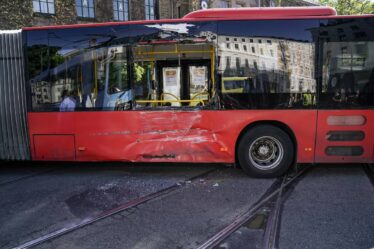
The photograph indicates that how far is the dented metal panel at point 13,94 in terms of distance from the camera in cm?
685

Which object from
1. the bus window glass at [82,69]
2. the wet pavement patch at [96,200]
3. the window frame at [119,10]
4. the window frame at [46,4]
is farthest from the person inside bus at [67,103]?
the window frame at [119,10]

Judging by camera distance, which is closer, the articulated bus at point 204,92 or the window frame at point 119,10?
the articulated bus at point 204,92

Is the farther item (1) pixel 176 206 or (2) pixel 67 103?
(2) pixel 67 103

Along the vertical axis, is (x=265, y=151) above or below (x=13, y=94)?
below

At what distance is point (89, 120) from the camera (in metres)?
6.68

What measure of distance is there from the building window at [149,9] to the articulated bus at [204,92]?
15324 mm

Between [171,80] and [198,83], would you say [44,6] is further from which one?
[198,83]

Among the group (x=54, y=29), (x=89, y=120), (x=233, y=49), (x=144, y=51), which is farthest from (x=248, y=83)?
(x=54, y=29)

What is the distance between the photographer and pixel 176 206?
5.15 meters

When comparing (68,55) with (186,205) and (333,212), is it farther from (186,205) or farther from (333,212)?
(333,212)

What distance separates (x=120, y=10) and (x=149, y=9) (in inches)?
87.2

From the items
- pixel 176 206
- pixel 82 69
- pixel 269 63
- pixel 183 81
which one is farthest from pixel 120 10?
pixel 176 206

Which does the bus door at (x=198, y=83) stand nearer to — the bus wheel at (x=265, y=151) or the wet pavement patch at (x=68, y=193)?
the bus wheel at (x=265, y=151)

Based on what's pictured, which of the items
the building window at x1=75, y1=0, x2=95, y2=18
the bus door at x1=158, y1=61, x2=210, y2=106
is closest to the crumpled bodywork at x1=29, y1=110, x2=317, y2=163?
the bus door at x1=158, y1=61, x2=210, y2=106
